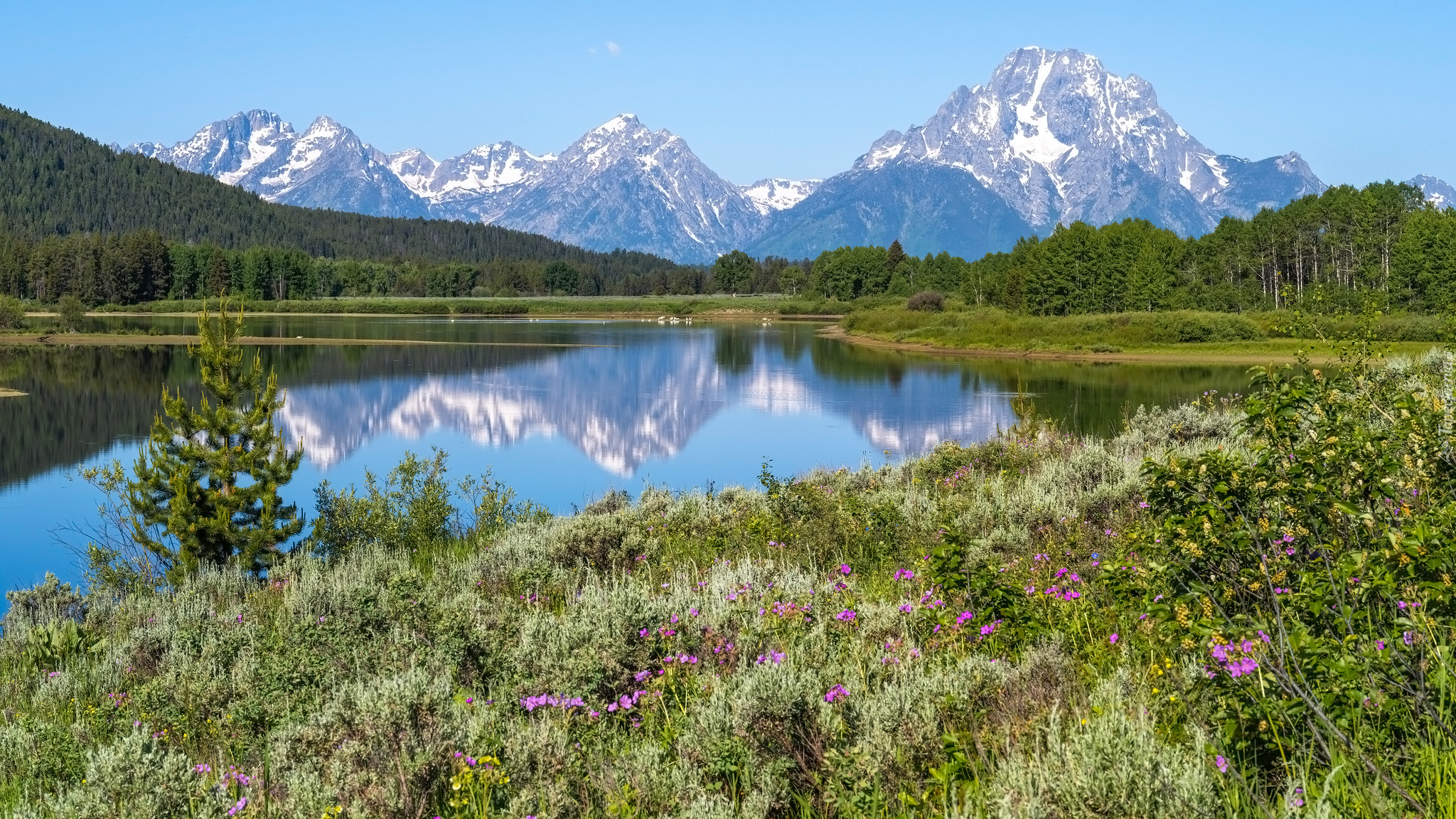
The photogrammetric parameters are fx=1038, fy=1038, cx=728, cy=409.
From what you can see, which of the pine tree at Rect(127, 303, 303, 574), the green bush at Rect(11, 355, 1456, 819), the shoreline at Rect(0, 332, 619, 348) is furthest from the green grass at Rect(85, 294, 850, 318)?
the green bush at Rect(11, 355, 1456, 819)

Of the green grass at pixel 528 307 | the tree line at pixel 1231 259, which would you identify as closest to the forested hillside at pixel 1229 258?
the tree line at pixel 1231 259

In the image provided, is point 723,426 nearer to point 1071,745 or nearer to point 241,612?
point 241,612

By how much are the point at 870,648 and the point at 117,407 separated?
3563cm

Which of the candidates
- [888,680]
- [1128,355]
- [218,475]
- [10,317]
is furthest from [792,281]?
[888,680]

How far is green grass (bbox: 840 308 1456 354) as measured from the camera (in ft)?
198

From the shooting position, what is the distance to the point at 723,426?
35.1 metres

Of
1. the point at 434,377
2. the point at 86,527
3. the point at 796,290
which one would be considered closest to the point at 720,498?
the point at 86,527

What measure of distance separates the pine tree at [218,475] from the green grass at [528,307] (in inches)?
4947

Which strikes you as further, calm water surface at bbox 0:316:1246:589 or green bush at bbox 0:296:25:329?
green bush at bbox 0:296:25:329

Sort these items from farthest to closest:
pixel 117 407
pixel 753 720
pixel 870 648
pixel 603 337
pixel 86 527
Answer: pixel 603 337, pixel 117 407, pixel 86 527, pixel 870 648, pixel 753 720

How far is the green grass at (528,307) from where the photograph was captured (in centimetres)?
13762

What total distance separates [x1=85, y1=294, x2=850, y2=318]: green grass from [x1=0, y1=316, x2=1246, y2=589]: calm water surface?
73734 mm

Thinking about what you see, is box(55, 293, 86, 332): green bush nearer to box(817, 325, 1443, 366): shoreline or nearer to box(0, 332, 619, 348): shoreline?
box(0, 332, 619, 348): shoreline

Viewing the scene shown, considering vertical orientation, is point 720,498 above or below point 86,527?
above
